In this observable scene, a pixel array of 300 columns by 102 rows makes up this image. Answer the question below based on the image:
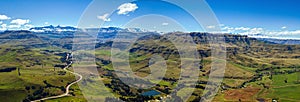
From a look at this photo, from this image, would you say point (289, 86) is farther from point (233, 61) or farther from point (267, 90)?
point (233, 61)

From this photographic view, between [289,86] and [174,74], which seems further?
[174,74]

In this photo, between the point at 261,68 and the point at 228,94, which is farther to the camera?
the point at 261,68

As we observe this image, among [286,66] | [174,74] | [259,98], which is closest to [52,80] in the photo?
[174,74]

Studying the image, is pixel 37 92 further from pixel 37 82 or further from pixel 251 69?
pixel 251 69

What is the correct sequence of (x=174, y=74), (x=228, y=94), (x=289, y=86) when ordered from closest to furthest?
1. (x=228, y=94)
2. (x=289, y=86)
3. (x=174, y=74)

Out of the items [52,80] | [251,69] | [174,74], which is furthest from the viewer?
[251,69]

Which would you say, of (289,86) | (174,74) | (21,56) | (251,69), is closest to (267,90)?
(289,86)
